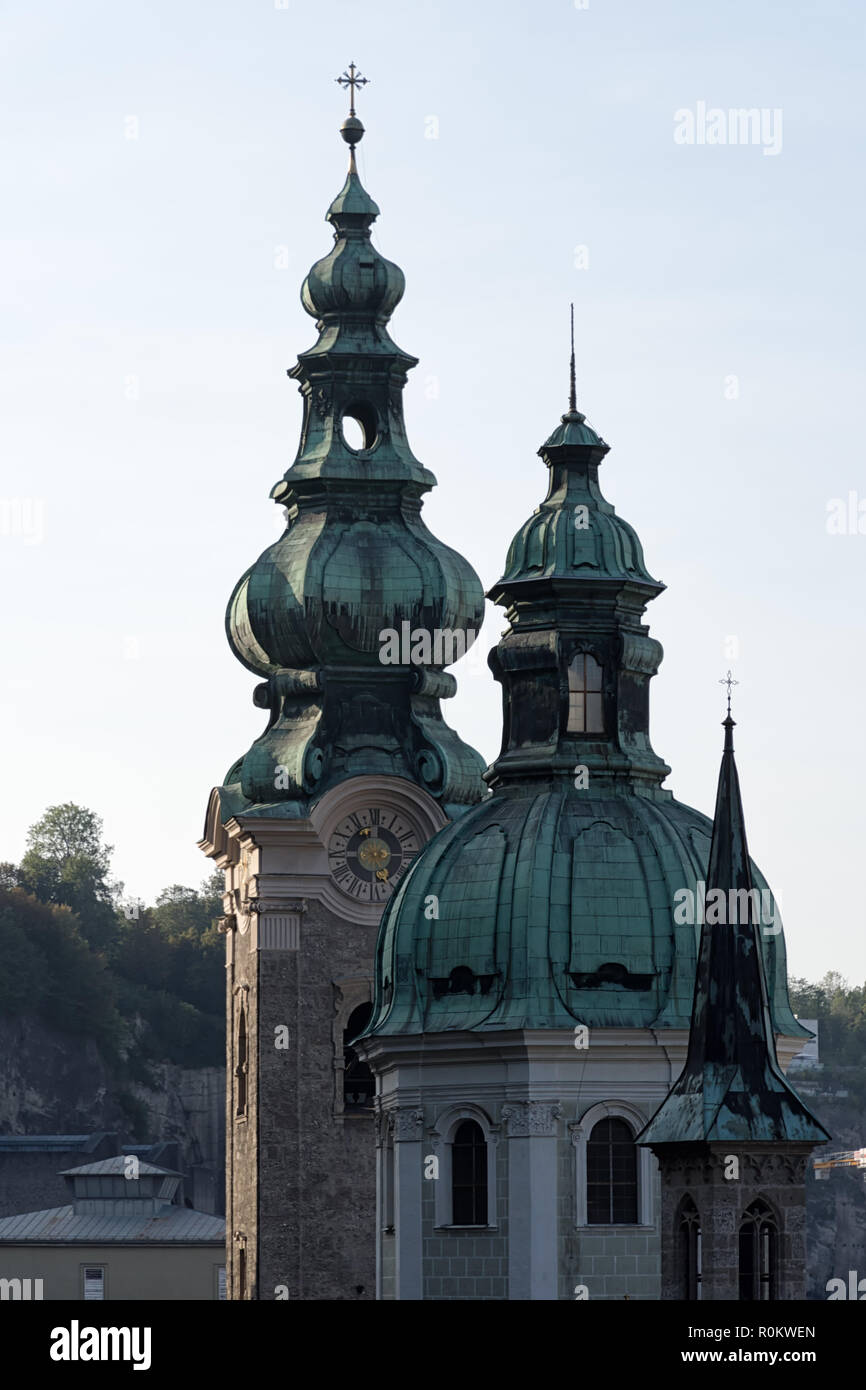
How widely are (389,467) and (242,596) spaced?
14.5 feet

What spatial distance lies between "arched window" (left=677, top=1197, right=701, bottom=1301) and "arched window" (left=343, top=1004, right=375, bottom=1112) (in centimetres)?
2639

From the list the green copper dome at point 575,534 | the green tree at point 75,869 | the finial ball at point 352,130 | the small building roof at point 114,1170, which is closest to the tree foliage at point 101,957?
the green tree at point 75,869

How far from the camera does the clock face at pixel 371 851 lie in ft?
267

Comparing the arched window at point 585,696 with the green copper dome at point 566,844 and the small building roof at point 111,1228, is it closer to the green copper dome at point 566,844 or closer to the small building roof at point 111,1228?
the green copper dome at point 566,844

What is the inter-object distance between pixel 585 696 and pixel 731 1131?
14.5 m

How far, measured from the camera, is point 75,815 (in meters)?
192

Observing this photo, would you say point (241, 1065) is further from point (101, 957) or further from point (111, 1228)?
point (101, 957)

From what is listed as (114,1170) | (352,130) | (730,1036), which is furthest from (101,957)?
(730,1036)

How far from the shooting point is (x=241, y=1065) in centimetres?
8394

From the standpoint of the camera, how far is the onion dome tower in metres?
62.9

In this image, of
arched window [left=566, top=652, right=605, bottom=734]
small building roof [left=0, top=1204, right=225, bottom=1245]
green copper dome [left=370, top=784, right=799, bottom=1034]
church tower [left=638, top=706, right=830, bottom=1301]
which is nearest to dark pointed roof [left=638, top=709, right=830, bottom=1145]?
church tower [left=638, top=706, right=830, bottom=1301]

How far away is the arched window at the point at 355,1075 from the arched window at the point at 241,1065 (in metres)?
3.21
